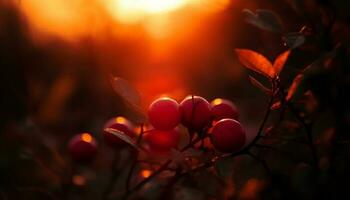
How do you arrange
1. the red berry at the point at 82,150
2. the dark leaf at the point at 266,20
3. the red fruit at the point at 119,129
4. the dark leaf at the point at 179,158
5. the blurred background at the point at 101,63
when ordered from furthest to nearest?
the blurred background at the point at 101,63 → the red berry at the point at 82,150 → the red fruit at the point at 119,129 → the dark leaf at the point at 266,20 → the dark leaf at the point at 179,158

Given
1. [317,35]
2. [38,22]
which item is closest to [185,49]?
[38,22]

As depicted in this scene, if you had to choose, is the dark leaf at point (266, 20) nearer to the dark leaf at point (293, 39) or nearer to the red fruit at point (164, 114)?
the dark leaf at point (293, 39)

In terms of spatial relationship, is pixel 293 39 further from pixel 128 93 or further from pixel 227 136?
pixel 128 93

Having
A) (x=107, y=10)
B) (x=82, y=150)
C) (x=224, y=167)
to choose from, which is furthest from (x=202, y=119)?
(x=107, y=10)

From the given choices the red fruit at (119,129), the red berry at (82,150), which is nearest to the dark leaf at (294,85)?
the red fruit at (119,129)

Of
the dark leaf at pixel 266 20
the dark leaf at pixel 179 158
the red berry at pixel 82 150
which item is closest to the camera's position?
the dark leaf at pixel 179 158

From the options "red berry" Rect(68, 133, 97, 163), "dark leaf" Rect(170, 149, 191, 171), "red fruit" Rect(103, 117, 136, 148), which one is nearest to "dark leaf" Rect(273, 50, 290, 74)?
"dark leaf" Rect(170, 149, 191, 171)

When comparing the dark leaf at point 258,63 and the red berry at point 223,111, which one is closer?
the dark leaf at point 258,63

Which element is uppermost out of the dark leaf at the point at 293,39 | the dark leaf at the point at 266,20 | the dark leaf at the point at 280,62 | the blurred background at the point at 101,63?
the dark leaf at the point at 266,20
